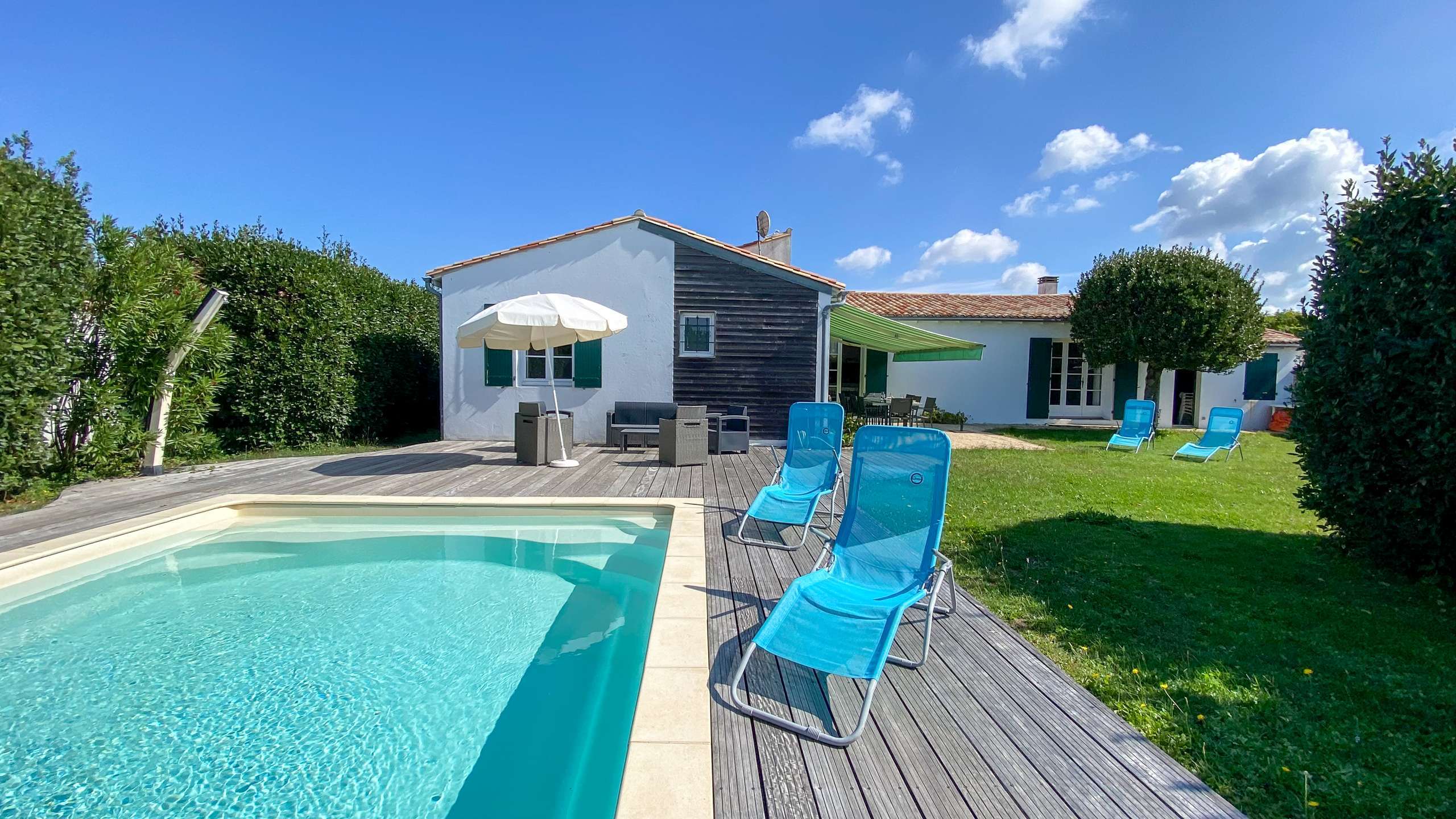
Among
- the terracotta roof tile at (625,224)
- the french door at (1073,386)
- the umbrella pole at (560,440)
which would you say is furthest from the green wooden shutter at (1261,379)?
the umbrella pole at (560,440)

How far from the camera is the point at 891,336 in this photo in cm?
1492

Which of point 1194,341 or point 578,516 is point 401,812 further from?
point 1194,341

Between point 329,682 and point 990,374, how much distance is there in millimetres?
19538

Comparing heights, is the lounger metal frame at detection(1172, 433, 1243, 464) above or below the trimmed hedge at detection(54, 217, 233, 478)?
below

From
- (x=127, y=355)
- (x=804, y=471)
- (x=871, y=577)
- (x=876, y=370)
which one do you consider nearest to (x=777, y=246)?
(x=876, y=370)

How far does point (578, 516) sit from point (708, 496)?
1639mm

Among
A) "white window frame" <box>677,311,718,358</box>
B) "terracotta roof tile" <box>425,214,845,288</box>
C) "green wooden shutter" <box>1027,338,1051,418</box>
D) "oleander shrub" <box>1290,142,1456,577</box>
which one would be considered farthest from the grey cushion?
"green wooden shutter" <box>1027,338,1051,418</box>

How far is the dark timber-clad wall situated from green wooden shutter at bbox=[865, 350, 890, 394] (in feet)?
22.0

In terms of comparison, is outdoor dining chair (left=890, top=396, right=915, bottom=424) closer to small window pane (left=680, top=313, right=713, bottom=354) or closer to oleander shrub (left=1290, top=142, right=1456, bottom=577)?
small window pane (left=680, top=313, right=713, bottom=354)

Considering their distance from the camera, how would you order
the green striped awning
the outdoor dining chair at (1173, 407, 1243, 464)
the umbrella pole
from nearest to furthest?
the umbrella pole
the outdoor dining chair at (1173, 407, 1243, 464)
the green striped awning

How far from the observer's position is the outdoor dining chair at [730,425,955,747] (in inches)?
107

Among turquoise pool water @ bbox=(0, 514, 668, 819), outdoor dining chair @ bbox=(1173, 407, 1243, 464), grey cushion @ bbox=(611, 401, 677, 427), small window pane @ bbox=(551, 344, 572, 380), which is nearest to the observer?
turquoise pool water @ bbox=(0, 514, 668, 819)

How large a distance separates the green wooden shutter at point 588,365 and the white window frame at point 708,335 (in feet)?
5.92

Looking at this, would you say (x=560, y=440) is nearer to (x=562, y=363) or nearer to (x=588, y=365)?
(x=588, y=365)
